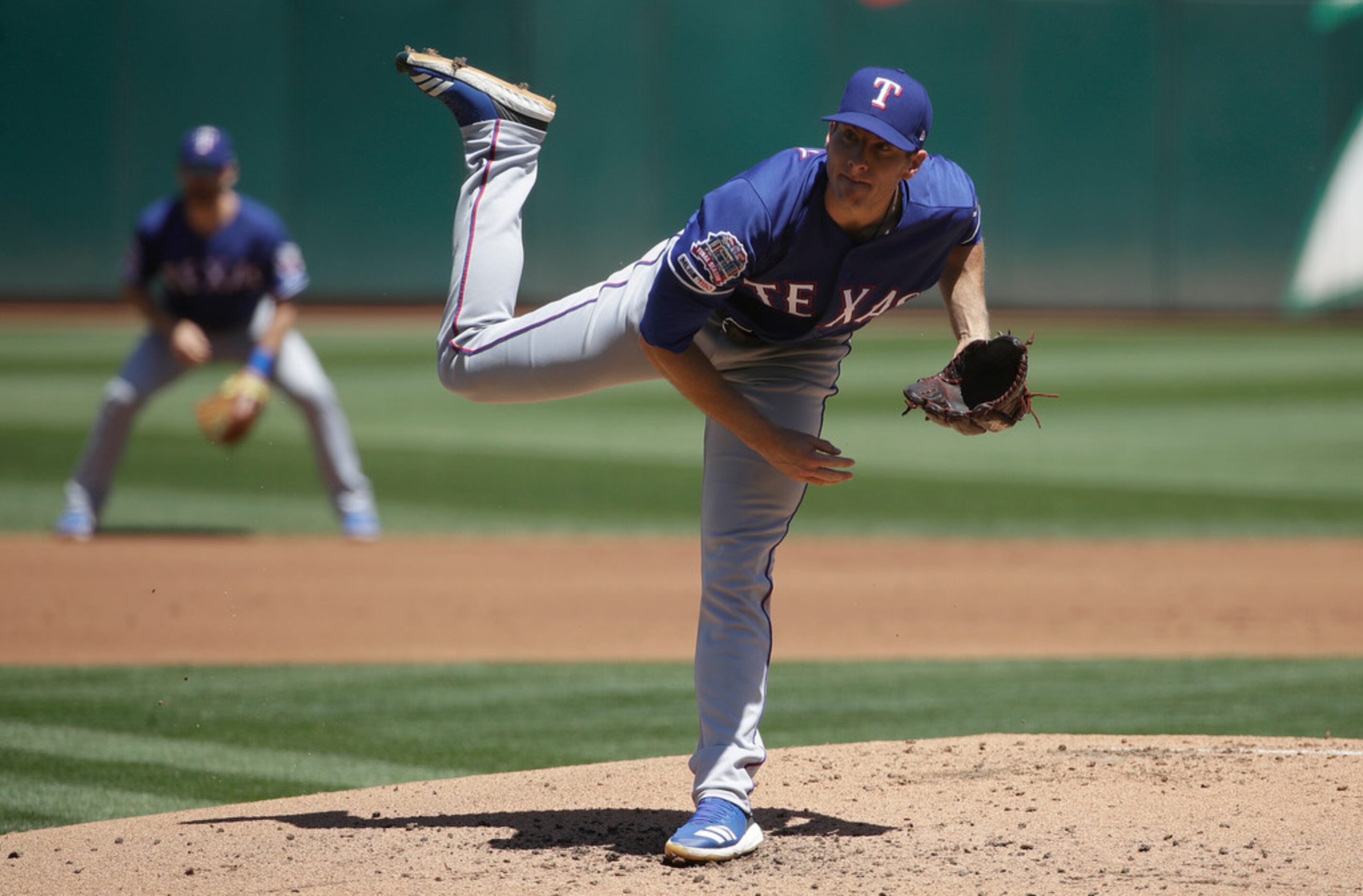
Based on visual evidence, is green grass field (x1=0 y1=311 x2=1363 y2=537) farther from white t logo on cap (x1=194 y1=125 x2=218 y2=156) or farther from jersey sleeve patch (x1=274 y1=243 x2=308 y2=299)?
white t logo on cap (x1=194 y1=125 x2=218 y2=156)

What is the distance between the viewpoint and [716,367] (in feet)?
12.3

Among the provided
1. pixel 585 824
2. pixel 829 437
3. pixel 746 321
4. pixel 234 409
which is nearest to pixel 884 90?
pixel 746 321

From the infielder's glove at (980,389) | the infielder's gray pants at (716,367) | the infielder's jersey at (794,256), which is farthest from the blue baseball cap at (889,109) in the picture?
the infielder's gray pants at (716,367)

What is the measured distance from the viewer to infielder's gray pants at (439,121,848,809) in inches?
142

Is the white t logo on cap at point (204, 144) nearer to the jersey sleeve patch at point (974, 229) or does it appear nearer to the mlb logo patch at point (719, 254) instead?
the jersey sleeve patch at point (974, 229)

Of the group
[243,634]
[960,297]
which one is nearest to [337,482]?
[243,634]

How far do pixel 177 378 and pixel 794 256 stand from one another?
6.59 metres

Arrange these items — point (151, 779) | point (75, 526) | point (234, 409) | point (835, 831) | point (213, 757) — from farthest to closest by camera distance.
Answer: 1. point (75, 526)
2. point (234, 409)
3. point (213, 757)
4. point (151, 779)
5. point (835, 831)


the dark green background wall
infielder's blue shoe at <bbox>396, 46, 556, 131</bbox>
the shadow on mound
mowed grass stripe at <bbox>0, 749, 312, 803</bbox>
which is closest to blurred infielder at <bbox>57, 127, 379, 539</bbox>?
mowed grass stripe at <bbox>0, 749, 312, 803</bbox>

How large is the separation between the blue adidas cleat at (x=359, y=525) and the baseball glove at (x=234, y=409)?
3.47 feet

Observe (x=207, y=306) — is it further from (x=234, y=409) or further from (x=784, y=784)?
(x=784, y=784)

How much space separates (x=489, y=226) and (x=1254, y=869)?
2.32m

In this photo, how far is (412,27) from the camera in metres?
21.3

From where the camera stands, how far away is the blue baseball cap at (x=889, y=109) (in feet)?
10.6
